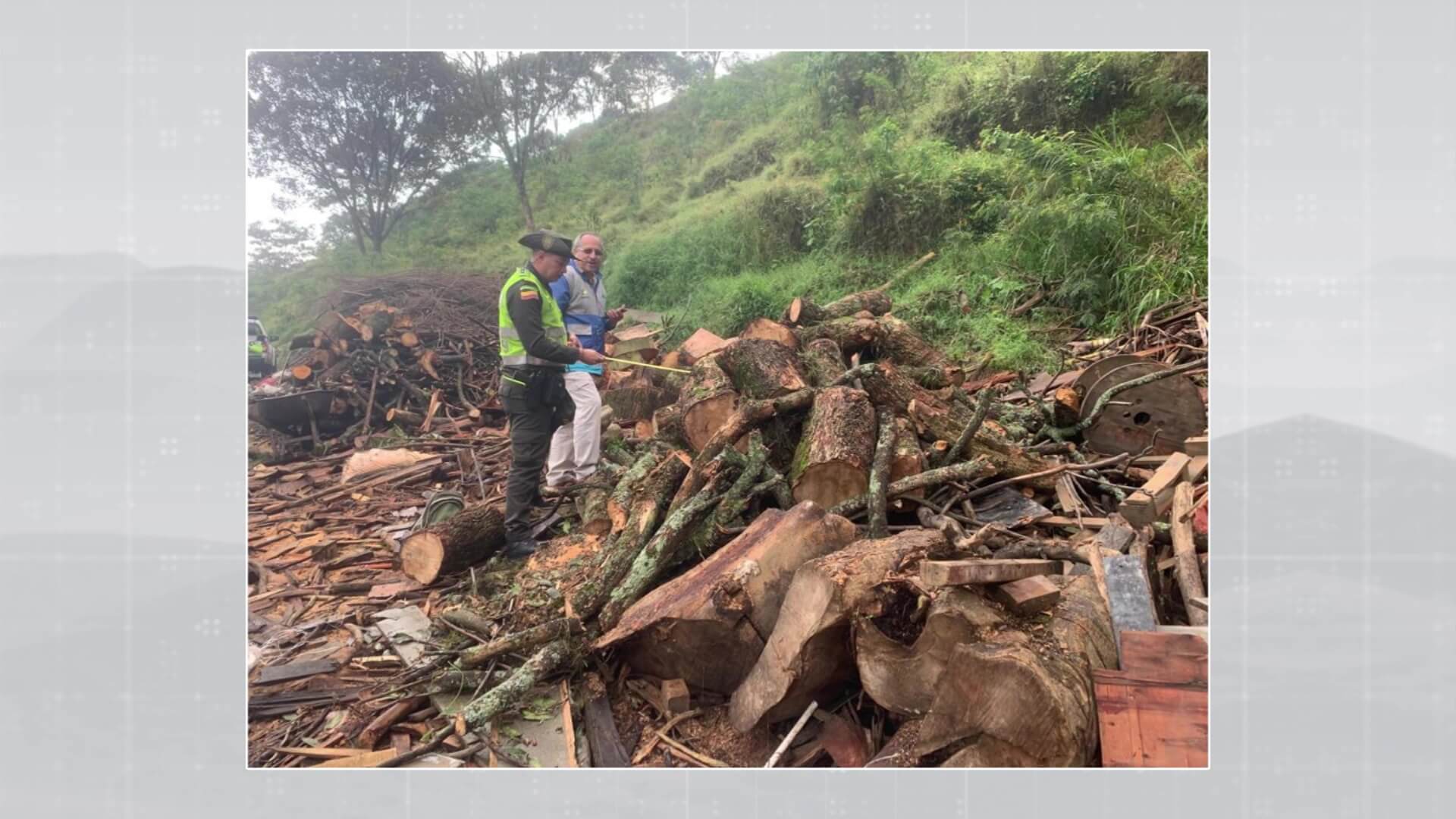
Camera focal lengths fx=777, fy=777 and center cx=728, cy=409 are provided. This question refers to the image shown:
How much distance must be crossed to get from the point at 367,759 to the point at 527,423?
1.76 meters

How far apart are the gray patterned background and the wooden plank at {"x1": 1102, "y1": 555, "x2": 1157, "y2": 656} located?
72cm

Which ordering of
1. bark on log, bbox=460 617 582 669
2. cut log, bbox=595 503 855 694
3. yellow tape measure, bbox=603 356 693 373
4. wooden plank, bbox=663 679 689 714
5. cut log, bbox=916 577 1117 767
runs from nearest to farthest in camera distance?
cut log, bbox=916 577 1117 767
cut log, bbox=595 503 855 694
wooden plank, bbox=663 679 689 714
bark on log, bbox=460 617 582 669
yellow tape measure, bbox=603 356 693 373

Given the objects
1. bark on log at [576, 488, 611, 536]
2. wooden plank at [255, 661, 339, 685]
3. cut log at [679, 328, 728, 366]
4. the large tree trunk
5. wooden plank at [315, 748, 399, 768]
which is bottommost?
wooden plank at [315, 748, 399, 768]

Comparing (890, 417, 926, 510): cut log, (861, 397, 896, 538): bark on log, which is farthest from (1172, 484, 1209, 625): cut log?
(861, 397, 896, 538): bark on log

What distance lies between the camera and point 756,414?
367 centimetres

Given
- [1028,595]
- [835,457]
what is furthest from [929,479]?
[1028,595]

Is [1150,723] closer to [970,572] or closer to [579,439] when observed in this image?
[970,572]

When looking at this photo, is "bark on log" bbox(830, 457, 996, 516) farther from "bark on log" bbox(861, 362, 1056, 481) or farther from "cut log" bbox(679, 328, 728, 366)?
"cut log" bbox(679, 328, 728, 366)

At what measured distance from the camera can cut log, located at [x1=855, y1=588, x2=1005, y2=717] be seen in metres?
2.38

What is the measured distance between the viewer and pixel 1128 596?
2.63 metres

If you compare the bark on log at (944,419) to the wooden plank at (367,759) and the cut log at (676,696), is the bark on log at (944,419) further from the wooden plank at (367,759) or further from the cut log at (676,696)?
the wooden plank at (367,759)
